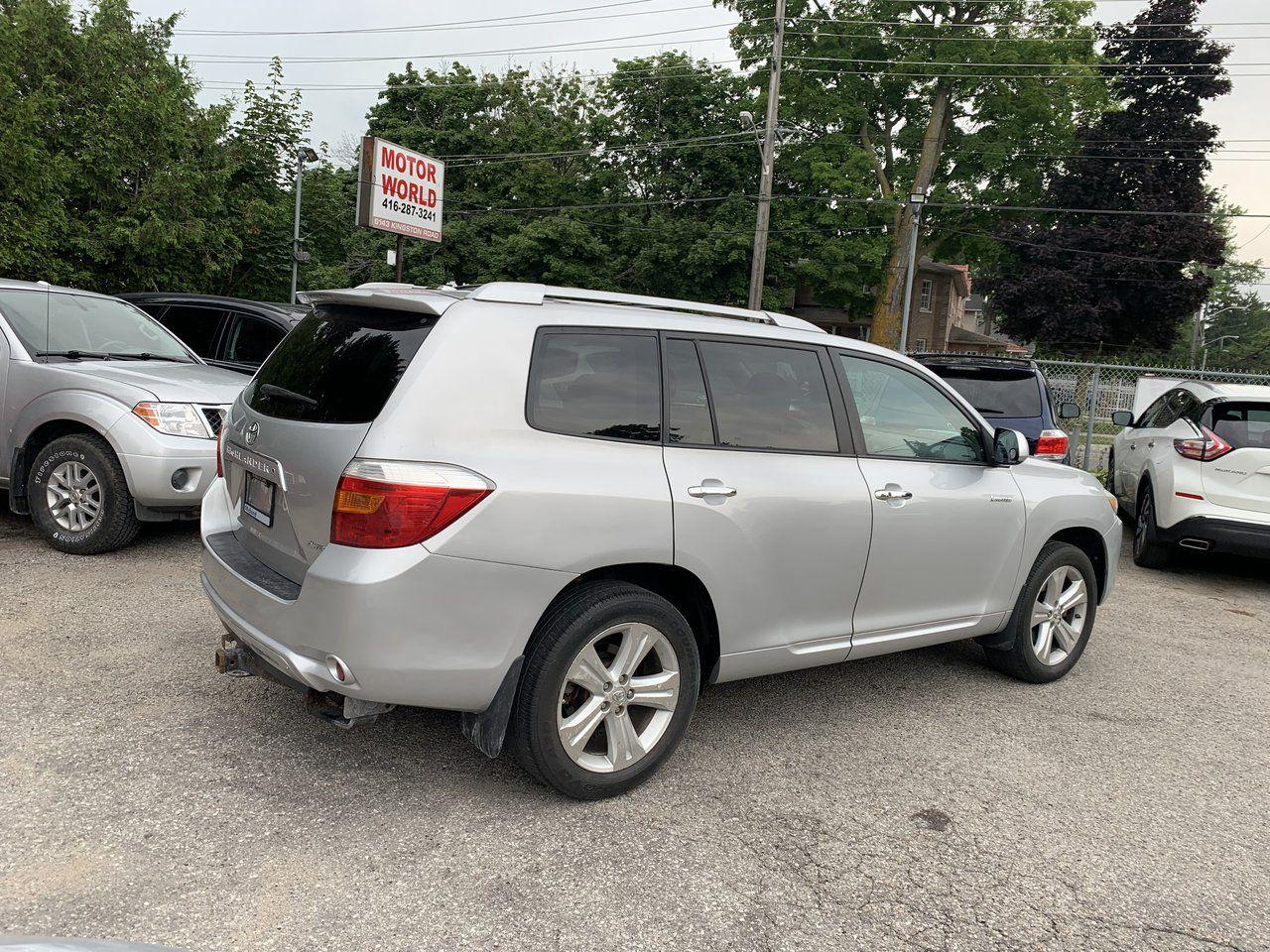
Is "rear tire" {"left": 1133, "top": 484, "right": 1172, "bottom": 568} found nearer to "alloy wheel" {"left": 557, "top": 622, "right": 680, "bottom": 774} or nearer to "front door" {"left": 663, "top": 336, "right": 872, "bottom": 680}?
"front door" {"left": 663, "top": 336, "right": 872, "bottom": 680}

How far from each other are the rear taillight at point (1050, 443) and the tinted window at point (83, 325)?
711 cm

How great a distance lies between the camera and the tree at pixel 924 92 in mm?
31656

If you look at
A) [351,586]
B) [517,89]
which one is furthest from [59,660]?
[517,89]

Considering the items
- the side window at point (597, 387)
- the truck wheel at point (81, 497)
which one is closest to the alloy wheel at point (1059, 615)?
the side window at point (597, 387)

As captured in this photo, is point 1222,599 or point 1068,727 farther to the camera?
point 1222,599

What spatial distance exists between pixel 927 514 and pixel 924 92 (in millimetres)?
33489

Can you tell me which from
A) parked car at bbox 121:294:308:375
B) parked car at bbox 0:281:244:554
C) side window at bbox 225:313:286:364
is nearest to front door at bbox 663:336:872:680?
parked car at bbox 0:281:244:554

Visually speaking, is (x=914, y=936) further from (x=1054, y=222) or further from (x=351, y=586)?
(x=1054, y=222)

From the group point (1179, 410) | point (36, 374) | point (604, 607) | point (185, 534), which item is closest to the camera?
point (604, 607)

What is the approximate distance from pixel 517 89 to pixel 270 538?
138ft

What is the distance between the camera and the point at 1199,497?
24.2 ft

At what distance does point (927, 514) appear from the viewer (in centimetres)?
407

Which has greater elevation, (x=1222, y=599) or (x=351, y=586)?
(x=351, y=586)

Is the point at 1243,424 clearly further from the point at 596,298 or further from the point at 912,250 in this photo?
the point at 912,250
